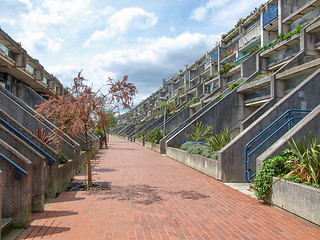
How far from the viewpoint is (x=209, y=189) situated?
8516 mm

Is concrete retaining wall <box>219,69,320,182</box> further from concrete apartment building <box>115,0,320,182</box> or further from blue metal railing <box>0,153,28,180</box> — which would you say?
blue metal railing <box>0,153,28,180</box>

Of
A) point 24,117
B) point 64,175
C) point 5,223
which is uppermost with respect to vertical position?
point 24,117

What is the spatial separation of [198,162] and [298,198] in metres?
7.20

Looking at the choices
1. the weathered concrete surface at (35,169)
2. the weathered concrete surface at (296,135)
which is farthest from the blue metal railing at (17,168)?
the weathered concrete surface at (296,135)

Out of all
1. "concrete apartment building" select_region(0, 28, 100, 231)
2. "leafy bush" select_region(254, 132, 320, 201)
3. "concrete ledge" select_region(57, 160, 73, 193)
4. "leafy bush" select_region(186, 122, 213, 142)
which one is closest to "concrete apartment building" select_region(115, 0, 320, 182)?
"leafy bush" select_region(186, 122, 213, 142)

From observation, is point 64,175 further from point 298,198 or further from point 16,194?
point 298,198

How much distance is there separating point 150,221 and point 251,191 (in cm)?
418

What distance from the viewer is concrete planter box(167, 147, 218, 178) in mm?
10562

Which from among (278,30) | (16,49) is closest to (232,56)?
(278,30)

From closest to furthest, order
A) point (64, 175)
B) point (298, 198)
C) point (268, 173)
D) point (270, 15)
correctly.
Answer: point (298, 198) < point (268, 173) < point (64, 175) < point (270, 15)

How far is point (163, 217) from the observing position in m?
5.61

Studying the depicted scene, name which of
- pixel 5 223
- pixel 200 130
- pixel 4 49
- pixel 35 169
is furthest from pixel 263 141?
pixel 4 49

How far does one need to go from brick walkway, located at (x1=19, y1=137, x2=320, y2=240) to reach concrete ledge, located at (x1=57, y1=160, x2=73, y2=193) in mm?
394

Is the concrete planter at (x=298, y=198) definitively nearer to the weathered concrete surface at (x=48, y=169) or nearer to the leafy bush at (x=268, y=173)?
the leafy bush at (x=268, y=173)
